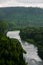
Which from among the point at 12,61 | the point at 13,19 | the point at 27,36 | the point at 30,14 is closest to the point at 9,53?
the point at 12,61

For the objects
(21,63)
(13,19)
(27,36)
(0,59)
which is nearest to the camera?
(0,59)

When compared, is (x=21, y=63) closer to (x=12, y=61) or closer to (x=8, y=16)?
(x=12, y=61)

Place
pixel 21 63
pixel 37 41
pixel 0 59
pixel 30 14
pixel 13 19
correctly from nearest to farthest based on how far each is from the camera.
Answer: pixel 0 59
pixel 21 63
pixel 37 41
pixel 13 19
pixel 30 14

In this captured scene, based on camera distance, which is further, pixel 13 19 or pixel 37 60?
pixel 13 19

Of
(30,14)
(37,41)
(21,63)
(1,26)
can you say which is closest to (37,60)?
(37,41)

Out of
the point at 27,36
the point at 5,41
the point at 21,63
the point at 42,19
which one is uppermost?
the point at 5,41

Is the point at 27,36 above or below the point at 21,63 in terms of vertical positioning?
below
